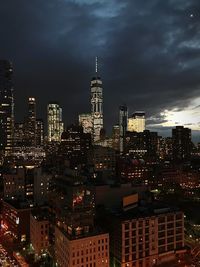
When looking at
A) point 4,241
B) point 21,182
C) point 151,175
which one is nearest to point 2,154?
point 151,175

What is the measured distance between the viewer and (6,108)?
17175 cm

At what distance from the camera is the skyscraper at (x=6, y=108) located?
156250mm

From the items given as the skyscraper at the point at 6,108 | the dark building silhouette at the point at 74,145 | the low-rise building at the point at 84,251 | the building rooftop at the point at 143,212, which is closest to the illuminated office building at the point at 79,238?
the low-rise building at the point at 84,251

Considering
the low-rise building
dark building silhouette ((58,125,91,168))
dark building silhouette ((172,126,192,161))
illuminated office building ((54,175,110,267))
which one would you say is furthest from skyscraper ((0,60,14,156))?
the low-rise building

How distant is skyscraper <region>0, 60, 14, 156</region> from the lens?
513ft

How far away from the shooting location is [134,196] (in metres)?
41.8

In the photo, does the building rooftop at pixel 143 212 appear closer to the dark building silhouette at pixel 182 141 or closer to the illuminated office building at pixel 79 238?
the illuminated office building at pixel 79 238

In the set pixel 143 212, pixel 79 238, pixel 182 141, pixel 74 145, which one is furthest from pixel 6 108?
pixel 79 238

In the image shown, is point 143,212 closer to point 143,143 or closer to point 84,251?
point 84,251

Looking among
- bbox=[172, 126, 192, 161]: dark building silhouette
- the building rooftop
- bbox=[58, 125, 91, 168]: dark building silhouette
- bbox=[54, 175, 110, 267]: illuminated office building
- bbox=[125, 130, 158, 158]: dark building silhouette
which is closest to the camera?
bbox=[54, 175, 110, 267]: illuminated office building

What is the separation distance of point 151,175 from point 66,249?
173 ft

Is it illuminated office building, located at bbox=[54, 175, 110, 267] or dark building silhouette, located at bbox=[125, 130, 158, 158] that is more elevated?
dark building silhouette, located at bbox=[125, 130, 158, 158]

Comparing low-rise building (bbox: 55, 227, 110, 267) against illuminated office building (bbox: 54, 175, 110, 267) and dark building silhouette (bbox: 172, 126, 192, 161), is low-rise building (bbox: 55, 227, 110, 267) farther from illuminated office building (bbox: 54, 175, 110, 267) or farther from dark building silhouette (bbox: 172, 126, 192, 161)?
dark building silhouette (bbox: 172, 126, 192, 161)

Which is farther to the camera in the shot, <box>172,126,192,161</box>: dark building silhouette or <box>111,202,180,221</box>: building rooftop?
<box>172,126,192,161</box>: dark building silhouette
